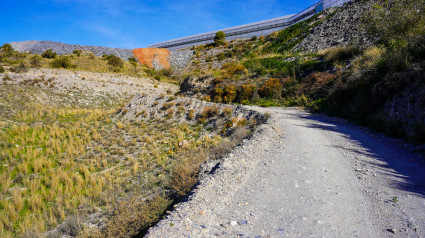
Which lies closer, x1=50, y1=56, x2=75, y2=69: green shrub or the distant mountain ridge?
x1=50, y1=56, x2=75, y2=69: green shrub

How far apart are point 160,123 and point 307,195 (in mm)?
14450

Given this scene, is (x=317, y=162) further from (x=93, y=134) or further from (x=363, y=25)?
(x=93, y=134)

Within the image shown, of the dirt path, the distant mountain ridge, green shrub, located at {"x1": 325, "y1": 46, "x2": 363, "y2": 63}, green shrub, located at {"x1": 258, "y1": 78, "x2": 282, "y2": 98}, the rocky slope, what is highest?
the distant mountain ridge

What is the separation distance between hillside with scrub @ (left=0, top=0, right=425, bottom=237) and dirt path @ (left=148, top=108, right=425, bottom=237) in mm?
933

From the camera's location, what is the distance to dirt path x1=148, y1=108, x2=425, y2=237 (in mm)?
3621

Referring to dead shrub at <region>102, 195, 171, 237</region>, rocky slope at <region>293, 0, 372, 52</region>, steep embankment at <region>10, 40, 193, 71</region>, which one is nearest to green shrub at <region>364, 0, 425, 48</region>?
rocky slope at <region>293, 0, 372, 52</region>

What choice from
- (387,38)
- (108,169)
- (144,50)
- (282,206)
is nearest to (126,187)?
(108,169)

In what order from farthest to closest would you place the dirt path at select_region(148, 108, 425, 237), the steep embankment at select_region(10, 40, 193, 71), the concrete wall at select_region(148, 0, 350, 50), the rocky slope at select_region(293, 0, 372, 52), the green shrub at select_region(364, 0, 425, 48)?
the steep embankment at select_region(10, 40, 193, 71) < the concrete wall at select_region(148, 0, 350, 50) < the rocky slope at select_region(293, 0, 372, 52) < the green shrub at select_region(364, 0, 425, 48) < the dirt path at select_region(148, 108, 425, 237)

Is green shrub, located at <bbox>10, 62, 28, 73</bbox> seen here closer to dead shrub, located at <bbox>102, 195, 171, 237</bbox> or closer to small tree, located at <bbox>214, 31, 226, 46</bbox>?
dead shrub, located at <bbox>102, 195, 171, 237</bbox>

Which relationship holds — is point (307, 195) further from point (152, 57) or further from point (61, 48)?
point (61, 48)

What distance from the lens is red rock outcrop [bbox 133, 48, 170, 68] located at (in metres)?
61.1

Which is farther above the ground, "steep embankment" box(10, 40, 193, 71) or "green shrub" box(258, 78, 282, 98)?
"steep embankment" box(10, 40, 193, 71)

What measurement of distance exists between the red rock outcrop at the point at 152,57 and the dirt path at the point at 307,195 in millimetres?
58359

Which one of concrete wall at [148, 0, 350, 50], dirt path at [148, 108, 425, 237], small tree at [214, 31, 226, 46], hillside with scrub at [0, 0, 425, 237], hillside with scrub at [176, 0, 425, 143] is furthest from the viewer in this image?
small tree at [214, 31, 226, 46]
